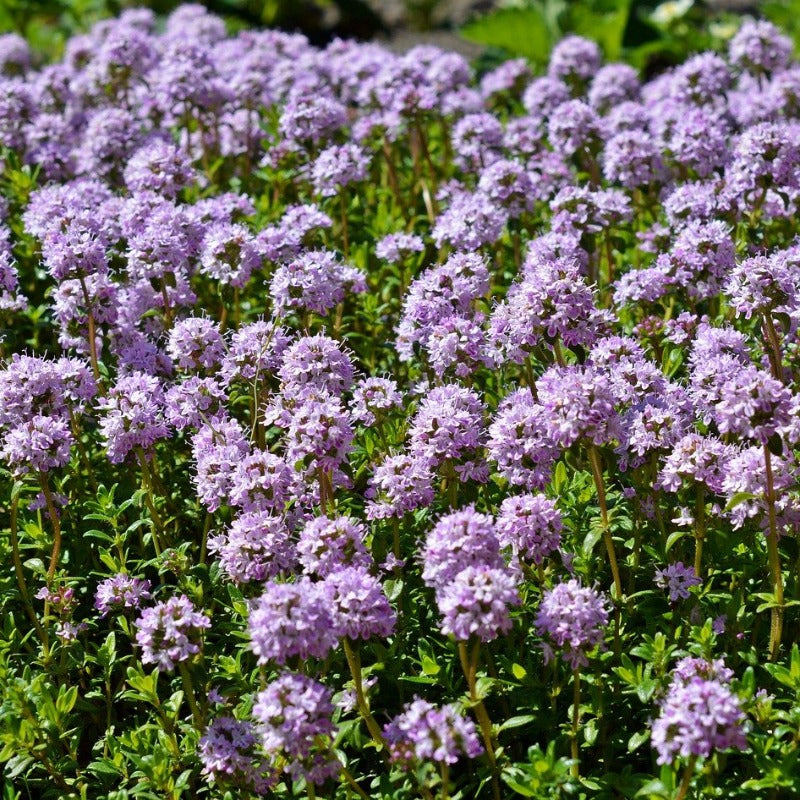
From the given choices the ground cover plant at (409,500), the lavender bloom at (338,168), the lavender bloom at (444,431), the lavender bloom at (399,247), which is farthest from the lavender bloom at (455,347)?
the lavender bloom at (338,168)

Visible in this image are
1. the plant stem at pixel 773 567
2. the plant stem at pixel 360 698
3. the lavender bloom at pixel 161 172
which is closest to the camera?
the plant stem at pixel 360 698

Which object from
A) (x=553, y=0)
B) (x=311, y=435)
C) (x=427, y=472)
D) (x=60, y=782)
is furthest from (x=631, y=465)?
(x=553, y=0)

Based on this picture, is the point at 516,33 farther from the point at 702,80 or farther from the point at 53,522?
the point at 53,522

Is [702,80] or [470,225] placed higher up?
[702,80]

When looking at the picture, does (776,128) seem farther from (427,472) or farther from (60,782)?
(60,782)

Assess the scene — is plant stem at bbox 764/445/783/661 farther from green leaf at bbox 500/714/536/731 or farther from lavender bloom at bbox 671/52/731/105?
lavender bloom at bbox 671/52/731/105

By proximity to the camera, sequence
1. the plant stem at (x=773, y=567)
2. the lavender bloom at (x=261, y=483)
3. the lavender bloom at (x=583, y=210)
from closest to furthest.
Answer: the plant stem at (x=773, y=567) → the lavender bloom at (x=261, y=483) → the lavender bloom at (x=583, y=210)

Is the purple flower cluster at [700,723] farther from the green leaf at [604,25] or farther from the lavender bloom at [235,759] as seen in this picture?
the green leaf at [604,25]

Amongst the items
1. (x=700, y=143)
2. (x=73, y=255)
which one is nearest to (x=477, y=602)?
(x=73, y=255)
